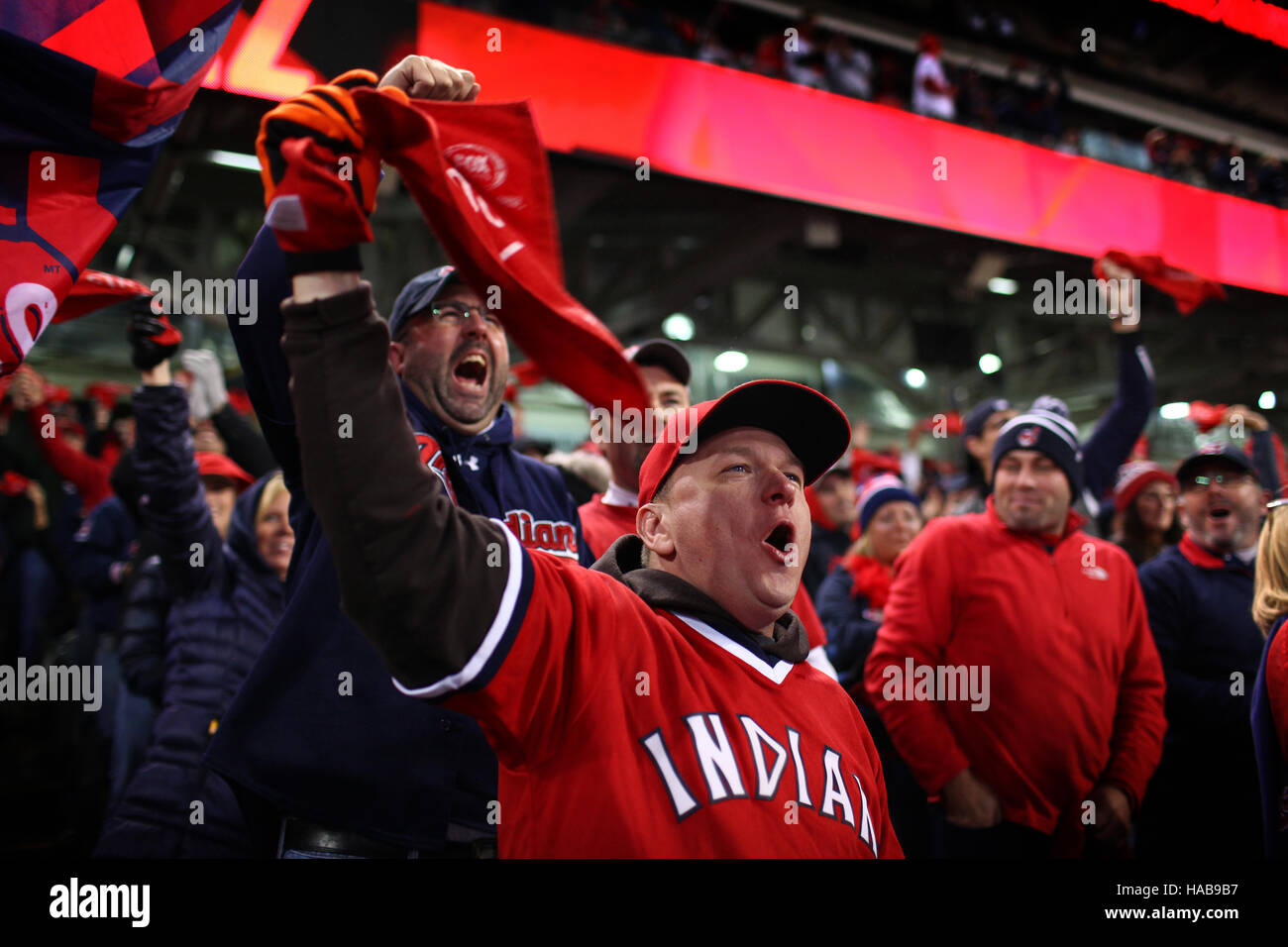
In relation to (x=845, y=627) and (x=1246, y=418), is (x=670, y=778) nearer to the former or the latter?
(x=845, y=627)

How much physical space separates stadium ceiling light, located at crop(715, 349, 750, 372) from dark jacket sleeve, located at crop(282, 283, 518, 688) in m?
14.2

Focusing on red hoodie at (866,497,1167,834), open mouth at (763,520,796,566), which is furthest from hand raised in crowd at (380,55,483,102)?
red hoodie at (866,497,1167,834)

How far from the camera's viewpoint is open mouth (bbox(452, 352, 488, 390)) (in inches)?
76.7

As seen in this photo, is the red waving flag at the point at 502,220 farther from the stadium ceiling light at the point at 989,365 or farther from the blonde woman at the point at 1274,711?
the stadium ceiling light at the point at 989,365

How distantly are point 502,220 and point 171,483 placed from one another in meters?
1.83

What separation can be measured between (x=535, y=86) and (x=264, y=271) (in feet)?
20.0

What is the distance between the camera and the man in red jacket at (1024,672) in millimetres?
2723

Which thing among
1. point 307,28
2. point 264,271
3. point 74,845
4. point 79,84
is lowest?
point 74,845

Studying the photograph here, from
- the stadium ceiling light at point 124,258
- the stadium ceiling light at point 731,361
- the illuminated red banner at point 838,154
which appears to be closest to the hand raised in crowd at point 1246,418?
the illuminated red banner at point 838,154

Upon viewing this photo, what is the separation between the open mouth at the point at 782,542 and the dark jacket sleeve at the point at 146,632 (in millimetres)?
2601
